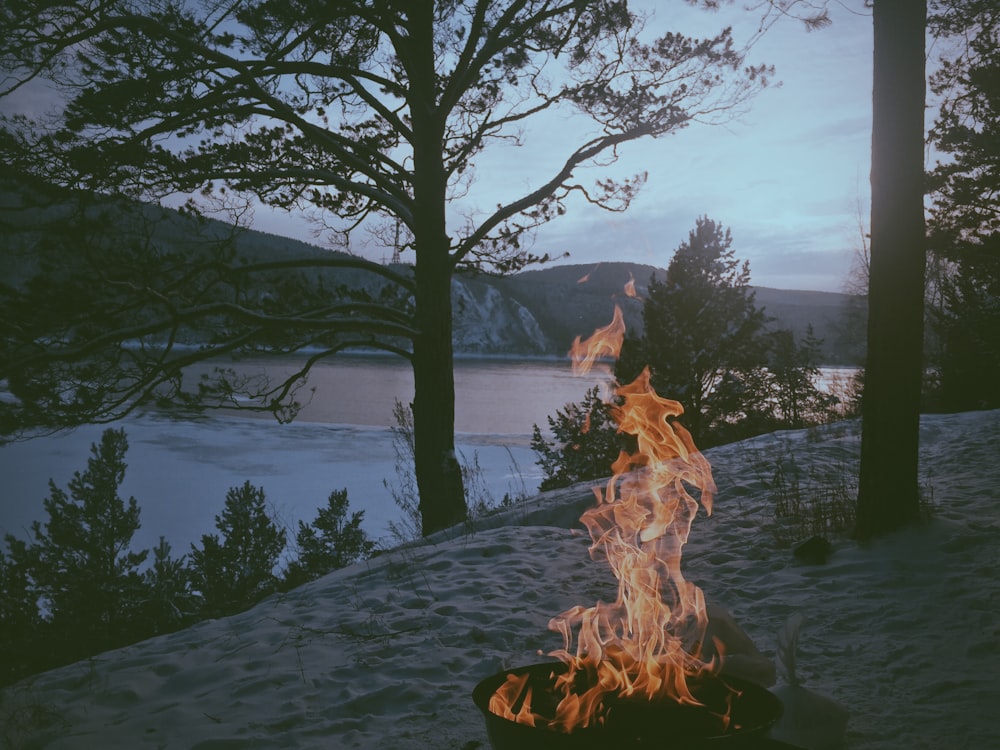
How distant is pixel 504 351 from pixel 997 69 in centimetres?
8811

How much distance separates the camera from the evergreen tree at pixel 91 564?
34.6 ft

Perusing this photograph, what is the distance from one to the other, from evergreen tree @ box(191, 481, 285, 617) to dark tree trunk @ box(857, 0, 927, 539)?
362 inches

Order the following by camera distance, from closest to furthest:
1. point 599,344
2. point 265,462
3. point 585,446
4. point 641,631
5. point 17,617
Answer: point 641,631, point 599,344, point 17,617, point 585,446, point 265,462

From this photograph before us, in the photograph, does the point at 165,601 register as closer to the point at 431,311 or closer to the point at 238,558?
the point at 238,558

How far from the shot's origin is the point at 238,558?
12367 mm

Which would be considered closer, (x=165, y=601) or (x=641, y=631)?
(x=641, y=631)

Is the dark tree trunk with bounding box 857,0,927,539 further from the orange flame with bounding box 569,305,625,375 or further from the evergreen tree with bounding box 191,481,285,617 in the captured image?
the evergreen tree with bounding box 191,481,285,617

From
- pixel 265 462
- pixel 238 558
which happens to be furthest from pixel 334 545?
pixel 265 462

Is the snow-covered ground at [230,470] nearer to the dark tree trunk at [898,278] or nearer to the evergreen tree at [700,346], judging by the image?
the evergreen tree at [700,346]

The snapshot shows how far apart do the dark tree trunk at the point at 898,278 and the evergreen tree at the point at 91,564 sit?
940cm

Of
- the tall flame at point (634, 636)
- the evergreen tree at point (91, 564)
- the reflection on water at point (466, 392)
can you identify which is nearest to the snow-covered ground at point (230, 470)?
the evergreen tree at point (91, 564)

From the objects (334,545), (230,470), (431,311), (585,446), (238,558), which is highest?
(431,311)

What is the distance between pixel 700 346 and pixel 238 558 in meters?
12.2

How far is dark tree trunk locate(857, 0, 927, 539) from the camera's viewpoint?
5738 millimetres
